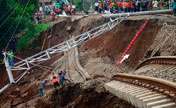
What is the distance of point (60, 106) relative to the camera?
434 inches

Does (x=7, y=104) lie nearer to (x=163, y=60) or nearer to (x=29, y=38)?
(x=163, y=60)

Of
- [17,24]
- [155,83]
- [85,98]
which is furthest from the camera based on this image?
[17,24]

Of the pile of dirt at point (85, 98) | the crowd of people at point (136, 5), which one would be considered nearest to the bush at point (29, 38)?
the crowd of people at point (136, 5)

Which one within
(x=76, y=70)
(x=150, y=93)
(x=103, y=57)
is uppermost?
(x=150, y=93)

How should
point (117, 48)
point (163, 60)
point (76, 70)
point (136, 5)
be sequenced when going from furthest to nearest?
1. point (136, 5)
2. point (117, 48)
3. point (76, 70)
4. point (163, 60)

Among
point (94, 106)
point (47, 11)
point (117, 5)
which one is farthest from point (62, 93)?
point (47, 11)

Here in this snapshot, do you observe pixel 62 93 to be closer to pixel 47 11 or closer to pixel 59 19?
pixel 59 19

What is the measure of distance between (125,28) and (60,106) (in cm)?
1244

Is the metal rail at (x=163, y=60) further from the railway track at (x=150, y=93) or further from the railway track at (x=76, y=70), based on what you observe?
the railway track at (x=76, y=70)

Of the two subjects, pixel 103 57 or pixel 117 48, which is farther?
pixel 103 57

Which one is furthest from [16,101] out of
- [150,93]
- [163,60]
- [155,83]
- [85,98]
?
[150,93]

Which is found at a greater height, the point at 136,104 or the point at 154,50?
the point at 136,104

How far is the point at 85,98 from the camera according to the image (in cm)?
962

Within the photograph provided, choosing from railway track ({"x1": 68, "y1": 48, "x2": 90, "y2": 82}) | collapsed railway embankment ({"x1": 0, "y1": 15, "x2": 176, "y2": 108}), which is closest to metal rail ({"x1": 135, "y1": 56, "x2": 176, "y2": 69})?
collapsed railway embankment ({"x1": 0, "y1": 15, "x2": 176, "y2": 108})
